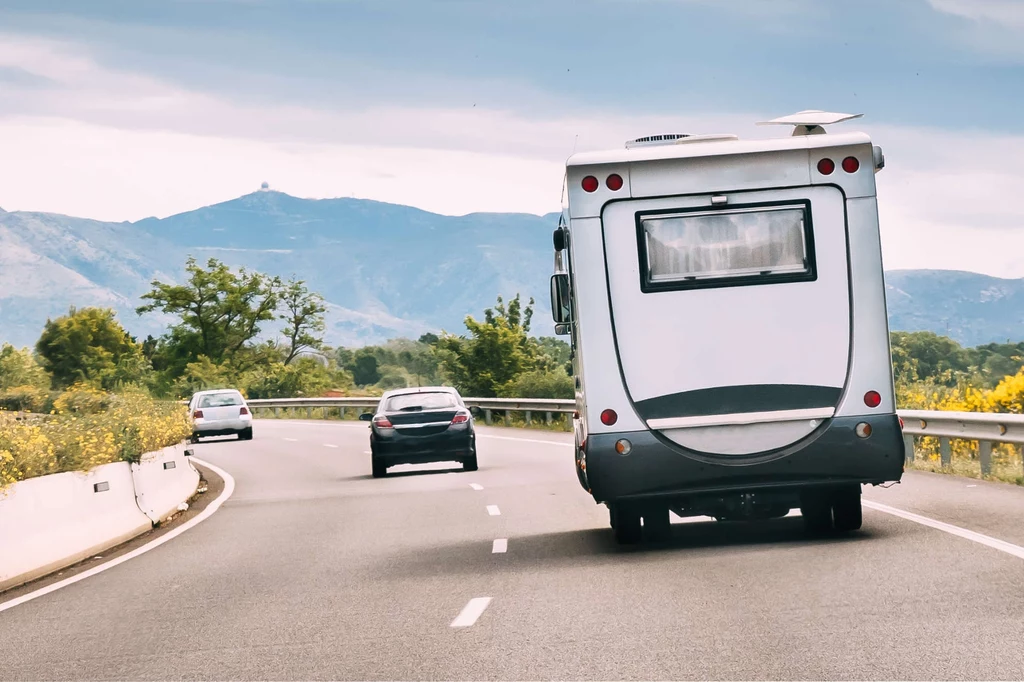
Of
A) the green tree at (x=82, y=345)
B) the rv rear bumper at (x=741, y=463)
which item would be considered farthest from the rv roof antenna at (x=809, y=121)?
the green tree at (x=82, y=345)

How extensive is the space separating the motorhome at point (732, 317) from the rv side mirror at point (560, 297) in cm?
63

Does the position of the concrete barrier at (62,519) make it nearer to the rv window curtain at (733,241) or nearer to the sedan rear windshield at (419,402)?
the rv window curtain at (733,241)

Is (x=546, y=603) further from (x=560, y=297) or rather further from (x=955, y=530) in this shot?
(x=955, y=530)

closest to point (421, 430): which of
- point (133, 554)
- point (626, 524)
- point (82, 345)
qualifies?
point (133, 554)

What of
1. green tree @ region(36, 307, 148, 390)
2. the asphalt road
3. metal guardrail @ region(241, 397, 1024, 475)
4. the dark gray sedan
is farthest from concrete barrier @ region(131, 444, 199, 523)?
green tree @ region(36, 307, 148, 390)

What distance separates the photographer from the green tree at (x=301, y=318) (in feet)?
409

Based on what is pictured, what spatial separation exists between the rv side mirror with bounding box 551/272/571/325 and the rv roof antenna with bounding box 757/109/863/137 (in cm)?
216

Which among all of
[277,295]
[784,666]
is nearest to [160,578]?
[784,666]

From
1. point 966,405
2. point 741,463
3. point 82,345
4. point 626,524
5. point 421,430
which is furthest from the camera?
point 82,345

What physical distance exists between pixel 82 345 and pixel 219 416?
108m

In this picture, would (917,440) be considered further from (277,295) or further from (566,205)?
(277,295)

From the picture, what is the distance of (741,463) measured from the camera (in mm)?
11820

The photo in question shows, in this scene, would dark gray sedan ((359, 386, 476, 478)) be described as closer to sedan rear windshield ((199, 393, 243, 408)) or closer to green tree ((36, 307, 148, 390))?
sedan rear windshield ((199, 393, 243, 408))

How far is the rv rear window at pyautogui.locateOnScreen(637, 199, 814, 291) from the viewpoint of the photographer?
11844 mm
